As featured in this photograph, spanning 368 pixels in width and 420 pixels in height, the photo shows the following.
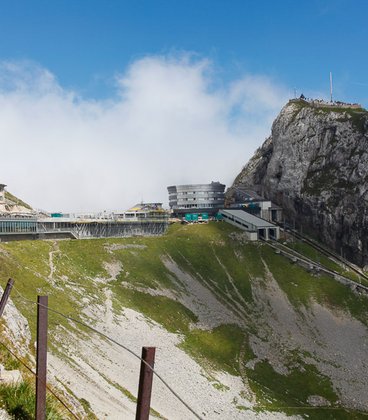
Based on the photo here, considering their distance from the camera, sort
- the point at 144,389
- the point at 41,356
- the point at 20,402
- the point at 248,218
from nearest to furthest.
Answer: the point at 144,389 → the point at 41,356 → the point at 20,402 → the point at 248,218

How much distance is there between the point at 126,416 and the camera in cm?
4559

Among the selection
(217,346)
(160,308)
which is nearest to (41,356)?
(217,346)

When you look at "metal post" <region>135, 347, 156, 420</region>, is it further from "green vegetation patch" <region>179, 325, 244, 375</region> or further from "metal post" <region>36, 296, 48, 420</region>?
"green vegetation patch" <region>179, 325, 244, 375</region>

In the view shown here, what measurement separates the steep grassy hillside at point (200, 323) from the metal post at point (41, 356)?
24642mm

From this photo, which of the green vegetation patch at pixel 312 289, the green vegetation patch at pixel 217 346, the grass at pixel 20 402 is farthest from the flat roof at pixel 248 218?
the grass at pixel 20 402

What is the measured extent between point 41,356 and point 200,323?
311 ft

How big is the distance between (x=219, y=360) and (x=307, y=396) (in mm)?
19665

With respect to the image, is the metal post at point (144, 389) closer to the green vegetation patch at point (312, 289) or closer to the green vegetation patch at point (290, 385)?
the green vegetation patch at point (290, 385)

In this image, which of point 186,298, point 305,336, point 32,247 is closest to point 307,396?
point 305,336

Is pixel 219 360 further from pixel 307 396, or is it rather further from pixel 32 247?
pixel 32 247

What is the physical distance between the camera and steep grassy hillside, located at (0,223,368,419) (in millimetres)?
65562

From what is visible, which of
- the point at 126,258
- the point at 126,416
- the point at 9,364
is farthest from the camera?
the point at 126,258

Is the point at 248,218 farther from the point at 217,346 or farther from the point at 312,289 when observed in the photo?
the point at 217,346

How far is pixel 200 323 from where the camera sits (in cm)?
11031
